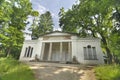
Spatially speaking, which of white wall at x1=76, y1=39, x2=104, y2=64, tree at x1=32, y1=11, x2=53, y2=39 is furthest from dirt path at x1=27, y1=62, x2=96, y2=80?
tree at x1=32, y1=11, x2=53, y2=39

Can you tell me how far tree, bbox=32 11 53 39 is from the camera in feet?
125

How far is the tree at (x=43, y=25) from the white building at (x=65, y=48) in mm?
13611

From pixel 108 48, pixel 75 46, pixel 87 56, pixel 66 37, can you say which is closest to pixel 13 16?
pixel 66 37

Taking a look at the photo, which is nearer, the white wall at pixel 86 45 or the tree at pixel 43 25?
the white wall at pixel 86 45

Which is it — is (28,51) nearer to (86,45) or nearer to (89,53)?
(86,45)

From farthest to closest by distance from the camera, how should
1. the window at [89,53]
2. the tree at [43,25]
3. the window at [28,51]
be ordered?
the tree at [43,25]
the window at [28,51]
the window at [89,53]

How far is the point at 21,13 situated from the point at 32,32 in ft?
40.9

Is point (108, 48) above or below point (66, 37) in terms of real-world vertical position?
below

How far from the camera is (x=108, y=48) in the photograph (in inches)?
814

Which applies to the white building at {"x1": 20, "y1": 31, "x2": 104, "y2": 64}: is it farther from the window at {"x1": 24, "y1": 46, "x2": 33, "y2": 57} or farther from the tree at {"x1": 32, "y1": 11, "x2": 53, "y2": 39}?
the tree at {"x1": 32, "y1": 11, "x2": 53, "y2": 39}

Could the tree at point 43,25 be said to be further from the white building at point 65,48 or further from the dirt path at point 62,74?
the dirt path at point 62,74

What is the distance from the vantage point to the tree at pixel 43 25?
125 ft

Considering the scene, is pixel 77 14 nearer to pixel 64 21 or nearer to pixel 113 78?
pixel 64 21

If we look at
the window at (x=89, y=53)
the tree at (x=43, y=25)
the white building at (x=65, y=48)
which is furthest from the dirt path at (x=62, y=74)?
the tree at (x=43, y=25)
